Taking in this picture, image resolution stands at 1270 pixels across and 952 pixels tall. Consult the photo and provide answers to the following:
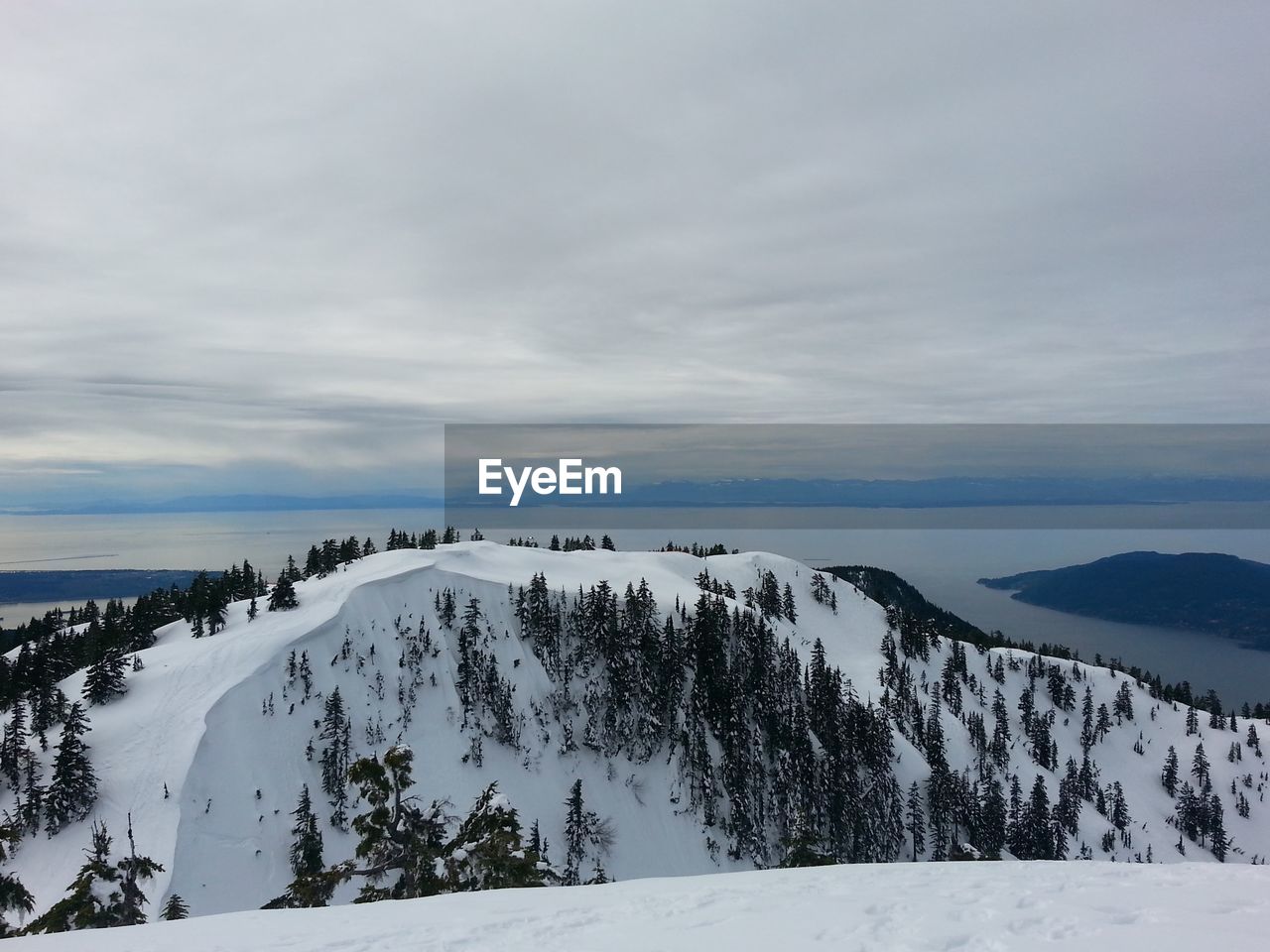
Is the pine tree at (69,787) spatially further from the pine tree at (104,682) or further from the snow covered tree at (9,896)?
the snow covered tree at (9,896)

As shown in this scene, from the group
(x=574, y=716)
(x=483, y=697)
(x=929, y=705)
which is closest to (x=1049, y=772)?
(x=929, y=705)

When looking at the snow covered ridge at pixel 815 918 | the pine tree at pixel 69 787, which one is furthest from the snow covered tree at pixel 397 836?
the pine tree at pixel 69 787

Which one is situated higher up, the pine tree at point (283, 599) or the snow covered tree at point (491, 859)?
the pine tree at point (283, 599)

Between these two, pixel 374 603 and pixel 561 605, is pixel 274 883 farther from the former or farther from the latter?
pixel 561 605

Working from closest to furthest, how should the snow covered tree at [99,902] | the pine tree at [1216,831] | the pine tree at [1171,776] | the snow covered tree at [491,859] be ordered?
1. the snow covered tree at [99,902]
2. the snow covered tree at [491,859]
3. the pine tree at [1216,831]
4. the pine tree at [1171,776]

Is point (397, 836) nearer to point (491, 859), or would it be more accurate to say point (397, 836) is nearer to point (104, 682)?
point (491, 859)

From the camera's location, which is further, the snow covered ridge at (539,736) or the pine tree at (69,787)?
the snow covered ridge at (539,736)

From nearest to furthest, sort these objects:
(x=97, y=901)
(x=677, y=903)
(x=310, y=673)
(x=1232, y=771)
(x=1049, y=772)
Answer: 1. (x=677, y=903)
2. (x=97, y=901)
3. (x=310, y=673)
4. (x=1049, y=772)
5. (x=1232, y=771)
